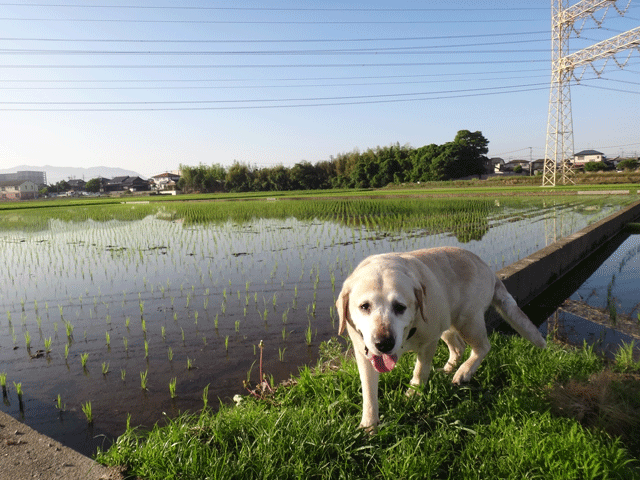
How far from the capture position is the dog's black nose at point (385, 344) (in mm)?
2146

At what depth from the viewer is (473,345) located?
10.6ft

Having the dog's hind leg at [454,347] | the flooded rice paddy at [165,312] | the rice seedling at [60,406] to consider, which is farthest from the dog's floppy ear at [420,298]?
the rice seedling at [60,406]

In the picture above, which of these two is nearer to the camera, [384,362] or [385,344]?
[385,344]

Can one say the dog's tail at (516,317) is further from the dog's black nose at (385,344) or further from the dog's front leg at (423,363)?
the dog's black nose at (385,344)

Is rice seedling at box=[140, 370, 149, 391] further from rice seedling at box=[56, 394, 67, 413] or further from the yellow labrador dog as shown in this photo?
the yellow labrador dog

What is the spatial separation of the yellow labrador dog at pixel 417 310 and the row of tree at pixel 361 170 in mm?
54143

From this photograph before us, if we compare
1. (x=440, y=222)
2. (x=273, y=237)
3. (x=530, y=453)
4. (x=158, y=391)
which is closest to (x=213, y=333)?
(x=158, y=391)

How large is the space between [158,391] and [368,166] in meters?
59.4

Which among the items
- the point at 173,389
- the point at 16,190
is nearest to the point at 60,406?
the point at 173,389

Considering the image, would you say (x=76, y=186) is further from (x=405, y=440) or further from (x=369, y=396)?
(x=405, y=440)

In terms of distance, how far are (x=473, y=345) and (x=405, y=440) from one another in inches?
43.1

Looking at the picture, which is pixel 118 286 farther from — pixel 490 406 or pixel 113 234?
pixel 113 234

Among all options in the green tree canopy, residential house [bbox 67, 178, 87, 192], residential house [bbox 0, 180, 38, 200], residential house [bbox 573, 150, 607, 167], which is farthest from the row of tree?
residential house [bbox 67, 178, 87, 192]

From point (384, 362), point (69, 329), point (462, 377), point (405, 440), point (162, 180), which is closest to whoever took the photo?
point (384, 362)
